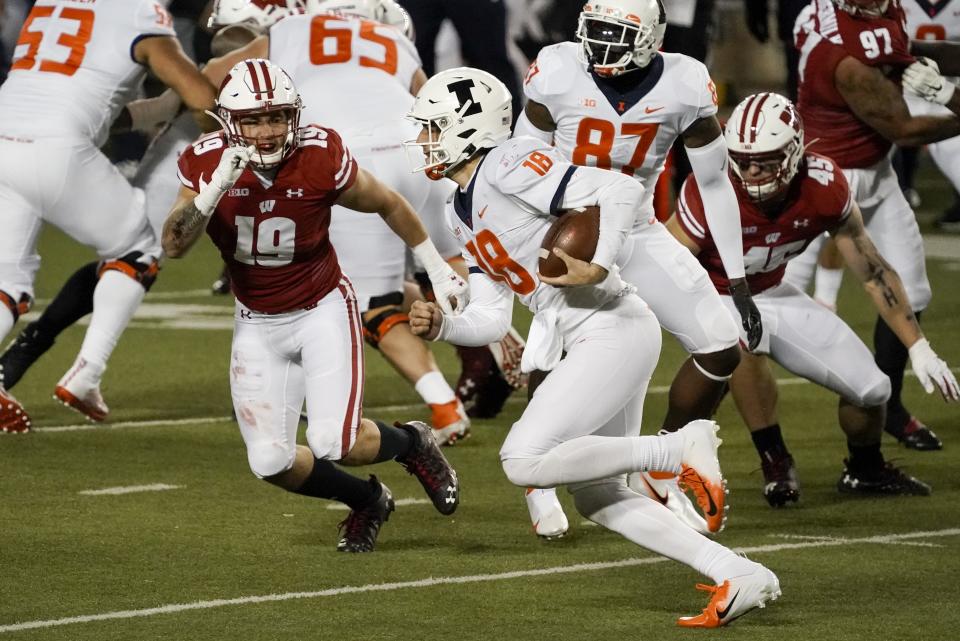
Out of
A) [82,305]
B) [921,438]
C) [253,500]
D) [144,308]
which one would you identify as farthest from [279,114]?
[144,308]

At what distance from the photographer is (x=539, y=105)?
606 cm

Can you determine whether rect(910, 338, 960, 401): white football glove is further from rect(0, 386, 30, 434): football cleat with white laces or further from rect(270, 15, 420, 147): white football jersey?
rect(0, 386, 30, 434): football cleat with white laces

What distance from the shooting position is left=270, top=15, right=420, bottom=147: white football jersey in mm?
7160

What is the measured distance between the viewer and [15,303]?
22.2 feet

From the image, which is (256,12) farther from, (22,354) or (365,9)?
(22,354)

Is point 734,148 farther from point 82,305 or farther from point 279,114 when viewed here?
point 82,305

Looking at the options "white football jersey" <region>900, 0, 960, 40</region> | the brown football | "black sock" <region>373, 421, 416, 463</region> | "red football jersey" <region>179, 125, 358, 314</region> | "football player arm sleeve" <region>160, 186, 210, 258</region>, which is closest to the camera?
the brown football

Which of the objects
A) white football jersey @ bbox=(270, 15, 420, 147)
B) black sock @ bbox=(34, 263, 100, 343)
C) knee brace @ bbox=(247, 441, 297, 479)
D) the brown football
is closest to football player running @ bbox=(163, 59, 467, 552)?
knee brace @ bbox=(247, 441, 297, 479)

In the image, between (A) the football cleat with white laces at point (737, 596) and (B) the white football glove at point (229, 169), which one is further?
(B) the white football glove at point (229, 169)

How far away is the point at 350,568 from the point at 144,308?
571 centimetres

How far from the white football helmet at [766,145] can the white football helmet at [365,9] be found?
193 cm

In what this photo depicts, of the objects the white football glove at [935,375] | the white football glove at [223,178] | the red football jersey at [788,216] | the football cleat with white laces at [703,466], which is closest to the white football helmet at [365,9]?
the red football jersey at [788,216]

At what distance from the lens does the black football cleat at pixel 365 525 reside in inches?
210

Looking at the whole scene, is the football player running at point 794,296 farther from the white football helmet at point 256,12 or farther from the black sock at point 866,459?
the white football helmet at point 256,12
